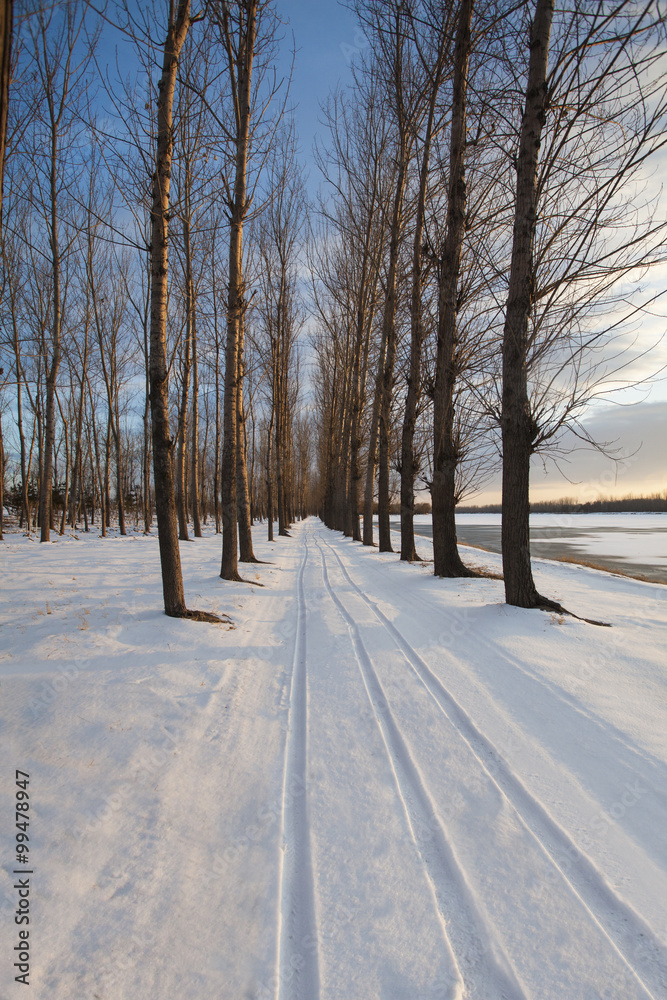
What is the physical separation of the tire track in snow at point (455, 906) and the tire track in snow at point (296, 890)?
489 millimetres

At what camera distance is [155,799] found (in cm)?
228

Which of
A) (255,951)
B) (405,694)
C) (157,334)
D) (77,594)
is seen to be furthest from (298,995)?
(77,594)

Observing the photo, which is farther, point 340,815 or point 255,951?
point 340,815

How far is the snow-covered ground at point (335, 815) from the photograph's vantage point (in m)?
1.47

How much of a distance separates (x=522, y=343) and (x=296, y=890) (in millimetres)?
5892

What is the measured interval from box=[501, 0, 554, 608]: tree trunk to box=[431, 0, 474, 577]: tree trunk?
2.33m

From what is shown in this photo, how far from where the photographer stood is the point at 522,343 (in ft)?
18.4

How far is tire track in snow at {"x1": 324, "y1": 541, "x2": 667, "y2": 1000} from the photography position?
58.2 inches

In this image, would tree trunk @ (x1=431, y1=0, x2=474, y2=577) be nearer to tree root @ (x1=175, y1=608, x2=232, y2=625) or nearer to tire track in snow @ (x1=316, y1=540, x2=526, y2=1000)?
tree root @ (x1=175, y1=608, x2=232, y2=625)

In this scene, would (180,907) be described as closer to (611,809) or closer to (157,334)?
(611,809)

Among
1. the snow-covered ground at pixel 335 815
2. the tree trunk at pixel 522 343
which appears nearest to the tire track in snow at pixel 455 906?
the snow-covered ground at pixel 335 815

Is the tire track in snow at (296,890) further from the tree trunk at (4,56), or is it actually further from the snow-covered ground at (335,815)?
the tree trunk at (4,56)

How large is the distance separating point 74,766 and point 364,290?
18.5 meters

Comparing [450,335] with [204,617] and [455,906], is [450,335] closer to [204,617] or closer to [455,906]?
[204,617]
